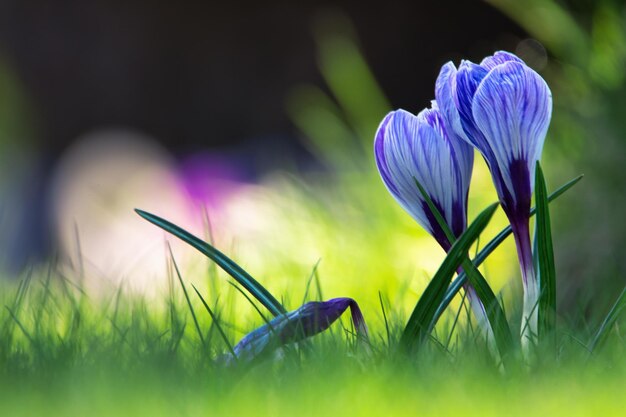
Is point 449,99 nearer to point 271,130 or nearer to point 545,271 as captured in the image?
point 545,271

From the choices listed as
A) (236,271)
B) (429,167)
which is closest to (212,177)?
(236,271)

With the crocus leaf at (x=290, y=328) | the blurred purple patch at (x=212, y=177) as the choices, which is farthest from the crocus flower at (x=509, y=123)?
the blurred purple patch at (x=212, y=177)

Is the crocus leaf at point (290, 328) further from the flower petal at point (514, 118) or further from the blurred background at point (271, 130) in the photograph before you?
the blurred background at point (271, 130)

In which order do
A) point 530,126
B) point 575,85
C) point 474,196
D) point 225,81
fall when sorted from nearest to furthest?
1. point 530,126
2. point 575,85
3. point 474,196
4. point 225,81

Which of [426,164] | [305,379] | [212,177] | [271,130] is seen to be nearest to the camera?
[305,379]

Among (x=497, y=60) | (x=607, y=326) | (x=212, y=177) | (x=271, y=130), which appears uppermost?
(x=271, y=130)

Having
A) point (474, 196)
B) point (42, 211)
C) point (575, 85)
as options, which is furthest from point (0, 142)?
point (575, 85)

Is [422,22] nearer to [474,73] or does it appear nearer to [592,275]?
[592,275]

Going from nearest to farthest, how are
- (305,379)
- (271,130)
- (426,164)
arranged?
(305,379)
(426,164)
(271,130)
